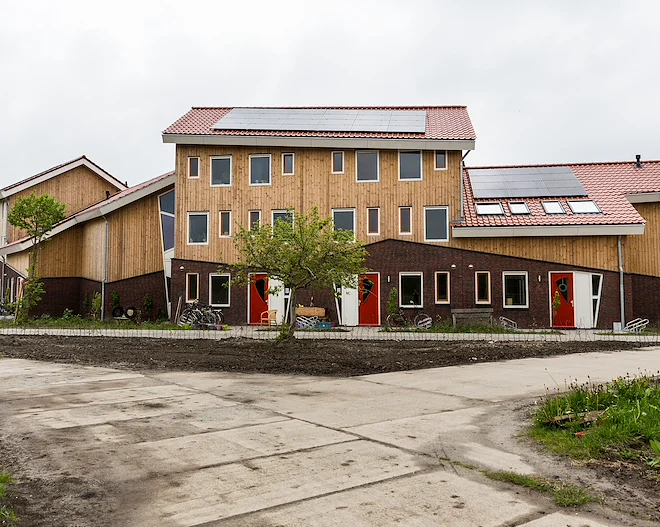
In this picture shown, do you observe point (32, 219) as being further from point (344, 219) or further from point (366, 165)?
point (366, 165)

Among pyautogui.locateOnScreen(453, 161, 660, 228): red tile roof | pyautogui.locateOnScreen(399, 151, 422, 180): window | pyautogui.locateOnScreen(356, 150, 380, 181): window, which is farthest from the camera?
pyautogui.locateOnScreen(356, 150, 380, 181): window

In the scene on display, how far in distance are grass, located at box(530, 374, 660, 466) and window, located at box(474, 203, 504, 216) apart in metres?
16.5

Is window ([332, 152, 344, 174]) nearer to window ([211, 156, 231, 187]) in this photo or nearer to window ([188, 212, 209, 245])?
window ([211, 156, 231, 187])

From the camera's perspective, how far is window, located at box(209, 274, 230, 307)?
2469cm

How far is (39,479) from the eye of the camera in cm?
486

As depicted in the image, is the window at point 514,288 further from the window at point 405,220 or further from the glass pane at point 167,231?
the glass pane at point 167,231

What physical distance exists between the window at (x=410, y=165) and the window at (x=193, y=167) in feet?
27.2

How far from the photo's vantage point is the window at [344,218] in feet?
79.8

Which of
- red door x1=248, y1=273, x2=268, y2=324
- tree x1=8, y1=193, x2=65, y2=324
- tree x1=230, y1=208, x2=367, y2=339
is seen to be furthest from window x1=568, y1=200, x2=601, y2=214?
tree x1=8, y1=193, x2=65, y2=324

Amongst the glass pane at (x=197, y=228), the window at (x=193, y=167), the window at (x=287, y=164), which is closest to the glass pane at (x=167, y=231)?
the glass pane at (x=197, y=228)

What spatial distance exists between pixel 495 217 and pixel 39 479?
2065 centimetres

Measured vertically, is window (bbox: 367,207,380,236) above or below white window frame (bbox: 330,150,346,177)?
below

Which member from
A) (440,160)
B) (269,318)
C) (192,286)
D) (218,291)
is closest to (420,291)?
(440,160)

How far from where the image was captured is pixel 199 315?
2311 centimetres
